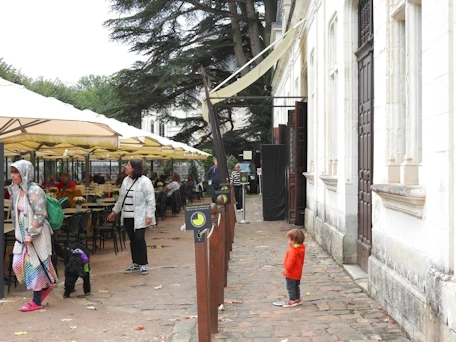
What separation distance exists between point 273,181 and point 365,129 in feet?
31.9

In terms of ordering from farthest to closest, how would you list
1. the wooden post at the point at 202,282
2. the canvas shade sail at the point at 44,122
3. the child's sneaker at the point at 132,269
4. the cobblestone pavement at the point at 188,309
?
the child's sneaker at the point at 132,269, the canvas shade sail at the point at 44,122, the cobblestone pavement at the point at 188,309, the wooden post at the point at 202,282

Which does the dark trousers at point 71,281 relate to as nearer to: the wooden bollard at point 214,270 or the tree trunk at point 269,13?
the wooden bollard at point 214,270

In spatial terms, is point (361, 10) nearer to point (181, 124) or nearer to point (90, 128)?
point (90, 128)

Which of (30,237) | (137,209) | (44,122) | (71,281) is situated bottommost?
(71,281)

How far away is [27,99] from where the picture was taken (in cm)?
837

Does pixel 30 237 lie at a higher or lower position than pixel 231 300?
higher

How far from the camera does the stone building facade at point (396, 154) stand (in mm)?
4699

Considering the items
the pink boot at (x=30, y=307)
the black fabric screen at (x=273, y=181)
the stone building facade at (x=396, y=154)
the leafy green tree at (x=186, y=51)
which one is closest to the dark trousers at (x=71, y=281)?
the pink boot at (x=30, y=307)

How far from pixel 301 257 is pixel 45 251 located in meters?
3.04

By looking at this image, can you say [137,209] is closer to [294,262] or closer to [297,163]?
[294,262]

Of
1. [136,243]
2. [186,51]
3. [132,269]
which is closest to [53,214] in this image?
[136,243]

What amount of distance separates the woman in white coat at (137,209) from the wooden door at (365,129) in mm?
3142

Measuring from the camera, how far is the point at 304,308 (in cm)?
708

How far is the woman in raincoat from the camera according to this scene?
23.9ft
